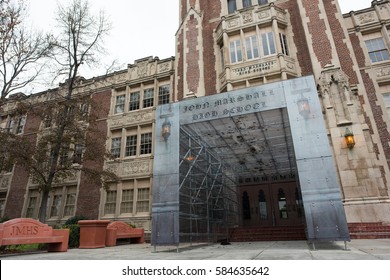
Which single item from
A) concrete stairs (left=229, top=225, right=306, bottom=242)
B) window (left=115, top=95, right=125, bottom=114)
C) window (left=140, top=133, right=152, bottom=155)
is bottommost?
concrete stairs (left=229, top=225, right=306, bottom=242)

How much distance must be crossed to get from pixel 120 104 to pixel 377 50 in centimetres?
1841

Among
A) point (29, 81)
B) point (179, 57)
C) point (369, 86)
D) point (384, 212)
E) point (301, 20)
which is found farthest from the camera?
point (179, 57)

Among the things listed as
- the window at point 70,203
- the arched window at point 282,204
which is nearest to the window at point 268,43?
the arched window at point 282,204

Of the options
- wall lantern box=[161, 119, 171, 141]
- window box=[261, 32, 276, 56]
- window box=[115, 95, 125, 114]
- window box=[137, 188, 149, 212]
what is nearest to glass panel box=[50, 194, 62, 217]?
window box=[137, 188, 149, 212]

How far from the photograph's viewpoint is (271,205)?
17.8 m

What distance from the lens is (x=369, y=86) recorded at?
1480 cm

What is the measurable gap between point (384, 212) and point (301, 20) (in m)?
12.0

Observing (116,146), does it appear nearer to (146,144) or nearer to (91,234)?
(146,144)

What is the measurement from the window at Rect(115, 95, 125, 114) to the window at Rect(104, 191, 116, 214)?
6.63 meters

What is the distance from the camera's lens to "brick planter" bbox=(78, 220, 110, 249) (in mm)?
11172

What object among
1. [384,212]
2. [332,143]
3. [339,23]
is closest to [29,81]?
[332,143]

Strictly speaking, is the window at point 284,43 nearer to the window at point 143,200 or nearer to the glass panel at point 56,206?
the window at point 143,200

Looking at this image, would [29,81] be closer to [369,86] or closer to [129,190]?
[129,190]

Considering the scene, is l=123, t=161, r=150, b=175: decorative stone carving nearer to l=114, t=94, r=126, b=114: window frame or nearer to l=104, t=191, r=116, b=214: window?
l=104, t=191, r=116, b=214: window
